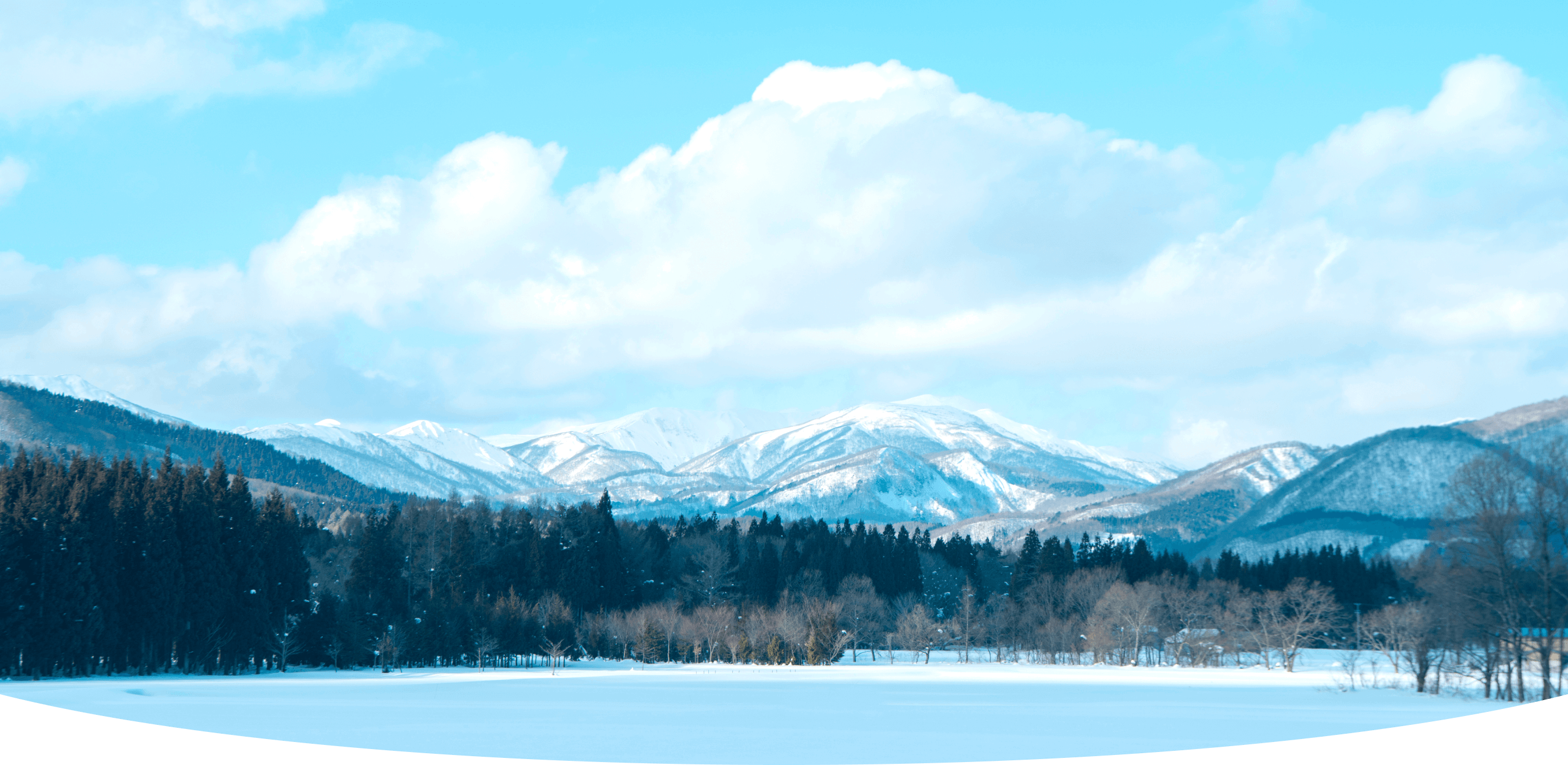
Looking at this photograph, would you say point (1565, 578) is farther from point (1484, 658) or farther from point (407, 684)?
point (407, 684)

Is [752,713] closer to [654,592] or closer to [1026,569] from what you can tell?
[654,592]

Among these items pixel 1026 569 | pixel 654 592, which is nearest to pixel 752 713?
pixel 654 592

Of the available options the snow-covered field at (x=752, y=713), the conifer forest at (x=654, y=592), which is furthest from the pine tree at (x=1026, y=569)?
the snow-covered field at (x=752, y=713)

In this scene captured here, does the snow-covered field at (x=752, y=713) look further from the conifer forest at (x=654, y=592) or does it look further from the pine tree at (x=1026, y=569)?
the pine tree at (x=1026, y=569)

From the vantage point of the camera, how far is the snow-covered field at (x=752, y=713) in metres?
37.6

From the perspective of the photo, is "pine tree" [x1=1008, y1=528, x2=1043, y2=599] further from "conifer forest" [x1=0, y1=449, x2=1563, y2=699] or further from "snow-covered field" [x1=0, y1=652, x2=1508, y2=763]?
"snow-covered field" [x1=0, y1=652, x2=1508, y2=763]

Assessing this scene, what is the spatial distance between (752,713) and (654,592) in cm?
9722

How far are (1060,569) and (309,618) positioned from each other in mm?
92242

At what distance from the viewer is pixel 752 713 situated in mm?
49375

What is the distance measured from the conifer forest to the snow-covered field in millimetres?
5226

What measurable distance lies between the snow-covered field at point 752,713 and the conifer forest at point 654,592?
17.1 feet

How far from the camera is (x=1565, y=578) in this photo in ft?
145

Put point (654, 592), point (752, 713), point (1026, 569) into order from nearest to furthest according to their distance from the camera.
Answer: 1. point (752, 713)
2. point (654, 592)
3. point (1026, 569)

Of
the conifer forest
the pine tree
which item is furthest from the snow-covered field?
Result: the pine tree
